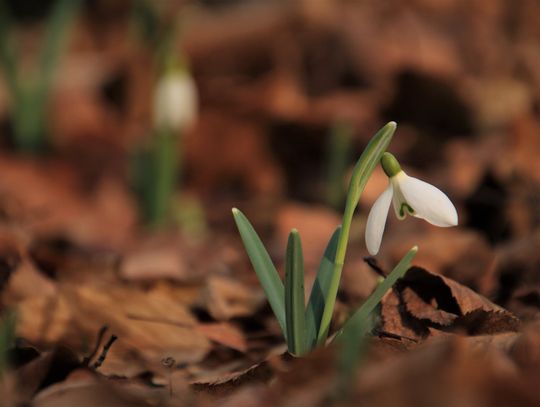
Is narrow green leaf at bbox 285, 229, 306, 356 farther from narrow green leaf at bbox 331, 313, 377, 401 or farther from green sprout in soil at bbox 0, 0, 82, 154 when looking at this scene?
green sprout in soil at bbox 0, 0, 82, 154

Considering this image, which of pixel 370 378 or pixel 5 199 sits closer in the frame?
pixel 370 378

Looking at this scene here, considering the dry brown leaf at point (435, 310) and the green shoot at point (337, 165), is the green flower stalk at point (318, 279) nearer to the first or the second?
the dry brown leaf at point (435, 310)

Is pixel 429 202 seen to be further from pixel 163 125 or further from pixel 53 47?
pixel 53 47

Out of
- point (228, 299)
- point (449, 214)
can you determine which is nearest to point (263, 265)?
point (449, 214)

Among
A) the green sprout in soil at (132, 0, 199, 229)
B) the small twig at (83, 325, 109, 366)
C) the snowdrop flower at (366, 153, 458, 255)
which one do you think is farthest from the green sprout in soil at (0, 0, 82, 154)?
the snowdrop flower at (366, 153, 458, 255)

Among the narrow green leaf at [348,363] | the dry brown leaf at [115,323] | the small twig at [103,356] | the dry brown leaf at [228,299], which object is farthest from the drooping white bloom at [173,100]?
the narrow green leaf at [348,363]

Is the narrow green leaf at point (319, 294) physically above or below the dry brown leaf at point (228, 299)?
above

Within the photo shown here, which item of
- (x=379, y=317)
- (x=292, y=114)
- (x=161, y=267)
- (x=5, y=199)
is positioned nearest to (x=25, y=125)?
(x=5, y=199)

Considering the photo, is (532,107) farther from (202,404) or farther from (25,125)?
(202,404)
